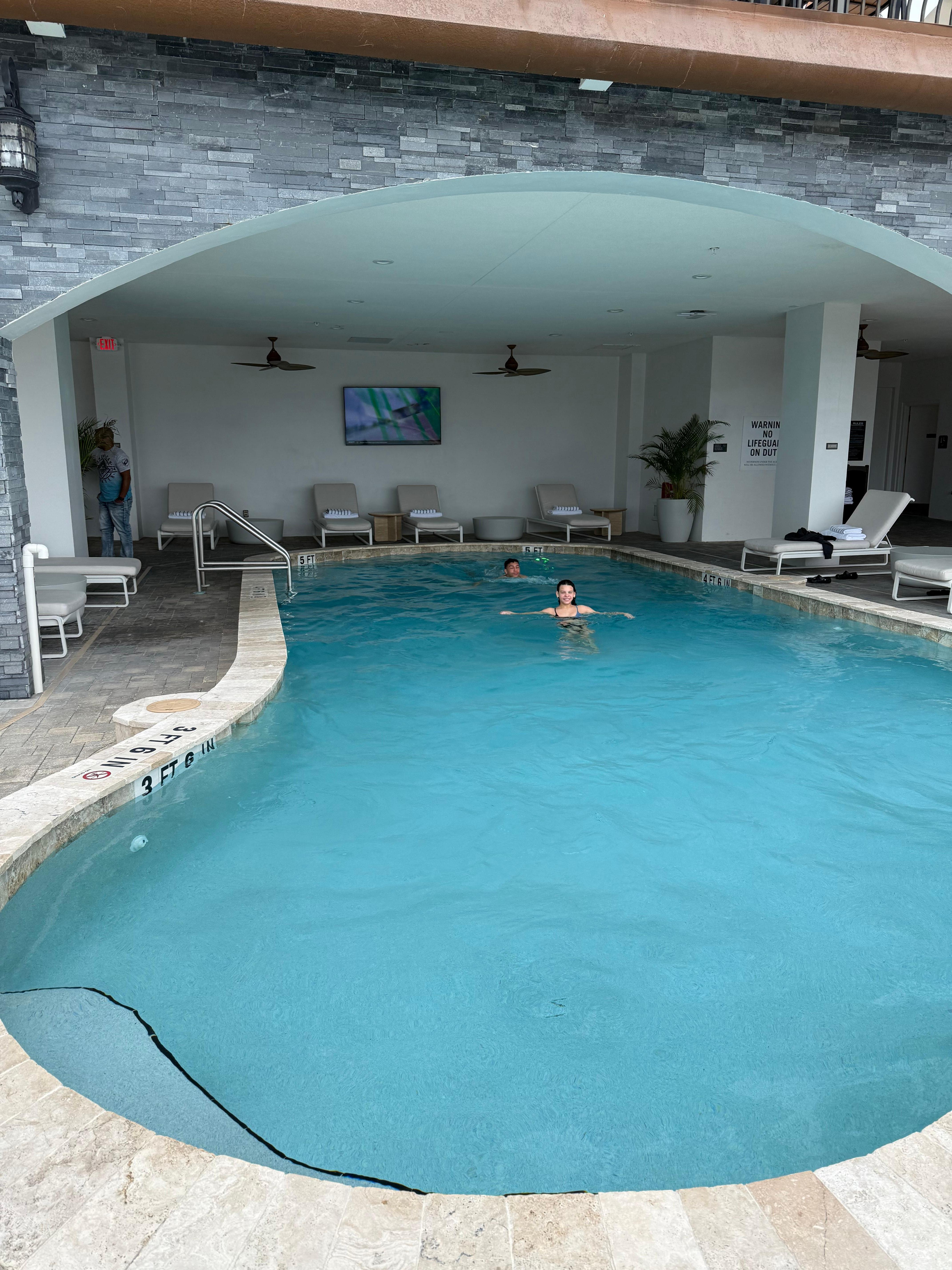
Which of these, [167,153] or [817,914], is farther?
[167,153]

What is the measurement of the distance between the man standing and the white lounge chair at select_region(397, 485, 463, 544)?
4601 millimetres

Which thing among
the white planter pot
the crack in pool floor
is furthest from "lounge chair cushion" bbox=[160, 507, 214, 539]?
the crack in pool floor

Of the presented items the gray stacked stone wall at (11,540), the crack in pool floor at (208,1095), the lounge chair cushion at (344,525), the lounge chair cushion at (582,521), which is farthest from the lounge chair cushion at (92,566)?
the lounge chair cushion at (582,521)

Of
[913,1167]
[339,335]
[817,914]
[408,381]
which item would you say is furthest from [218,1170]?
[408,381]

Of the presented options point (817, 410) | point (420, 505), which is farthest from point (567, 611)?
point (420, 505)

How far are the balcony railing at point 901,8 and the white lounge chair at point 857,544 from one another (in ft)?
16.1

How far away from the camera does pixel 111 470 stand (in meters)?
9.23

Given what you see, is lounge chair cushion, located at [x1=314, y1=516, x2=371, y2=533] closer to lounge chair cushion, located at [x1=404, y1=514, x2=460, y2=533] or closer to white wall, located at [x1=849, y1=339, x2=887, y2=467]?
lounge chair cushion, located at [x1=404, y1=514, x2=460, y2=533]

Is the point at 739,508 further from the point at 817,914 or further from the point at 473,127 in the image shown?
the point at 817,914

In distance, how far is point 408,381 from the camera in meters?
14.2

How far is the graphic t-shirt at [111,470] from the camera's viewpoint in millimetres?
9172

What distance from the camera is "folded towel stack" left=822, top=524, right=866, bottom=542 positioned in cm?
952

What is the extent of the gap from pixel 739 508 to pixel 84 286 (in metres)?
10.5

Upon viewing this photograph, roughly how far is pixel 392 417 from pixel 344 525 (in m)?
2.70
